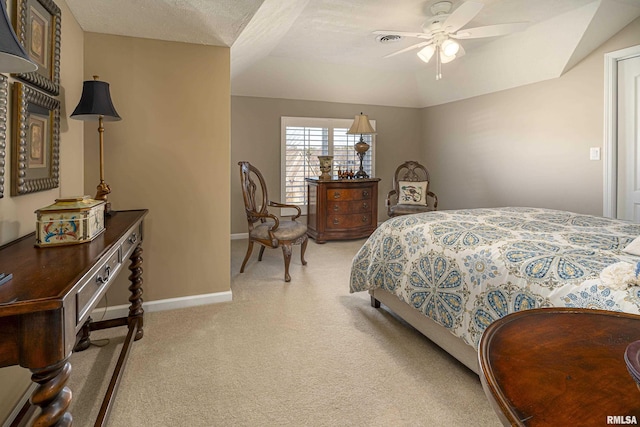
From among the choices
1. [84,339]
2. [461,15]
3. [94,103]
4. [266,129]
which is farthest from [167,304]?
[266,129]

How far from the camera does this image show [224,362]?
202cm

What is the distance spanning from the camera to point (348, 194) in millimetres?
4984

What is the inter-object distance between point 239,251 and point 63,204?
3.20 m

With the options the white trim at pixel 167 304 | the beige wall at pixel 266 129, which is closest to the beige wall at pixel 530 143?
the beige wall at pixel 266 129

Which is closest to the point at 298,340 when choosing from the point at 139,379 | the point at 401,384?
the point at 401,384

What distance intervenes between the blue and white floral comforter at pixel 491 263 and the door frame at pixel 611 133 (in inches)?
54.9

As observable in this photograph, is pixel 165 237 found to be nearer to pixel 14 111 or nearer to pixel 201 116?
pixel 201 116

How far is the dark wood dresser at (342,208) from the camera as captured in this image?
490 cm

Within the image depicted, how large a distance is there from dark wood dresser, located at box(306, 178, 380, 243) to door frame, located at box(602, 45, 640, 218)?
2645mm

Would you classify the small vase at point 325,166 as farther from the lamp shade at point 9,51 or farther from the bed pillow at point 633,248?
the lamp shade at point 9,51

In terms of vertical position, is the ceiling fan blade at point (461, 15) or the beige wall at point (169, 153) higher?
the ceiling fan blade at point (461, 15)

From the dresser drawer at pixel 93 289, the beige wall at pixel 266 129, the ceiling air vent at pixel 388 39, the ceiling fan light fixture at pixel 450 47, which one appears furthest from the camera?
the beige wall at pixel 266 129

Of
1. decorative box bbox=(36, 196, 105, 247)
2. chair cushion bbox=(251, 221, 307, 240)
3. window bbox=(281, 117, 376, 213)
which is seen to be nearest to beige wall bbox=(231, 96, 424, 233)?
window bbox=(281, 117, 376, 213)

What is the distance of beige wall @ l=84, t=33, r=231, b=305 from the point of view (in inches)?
97.9
